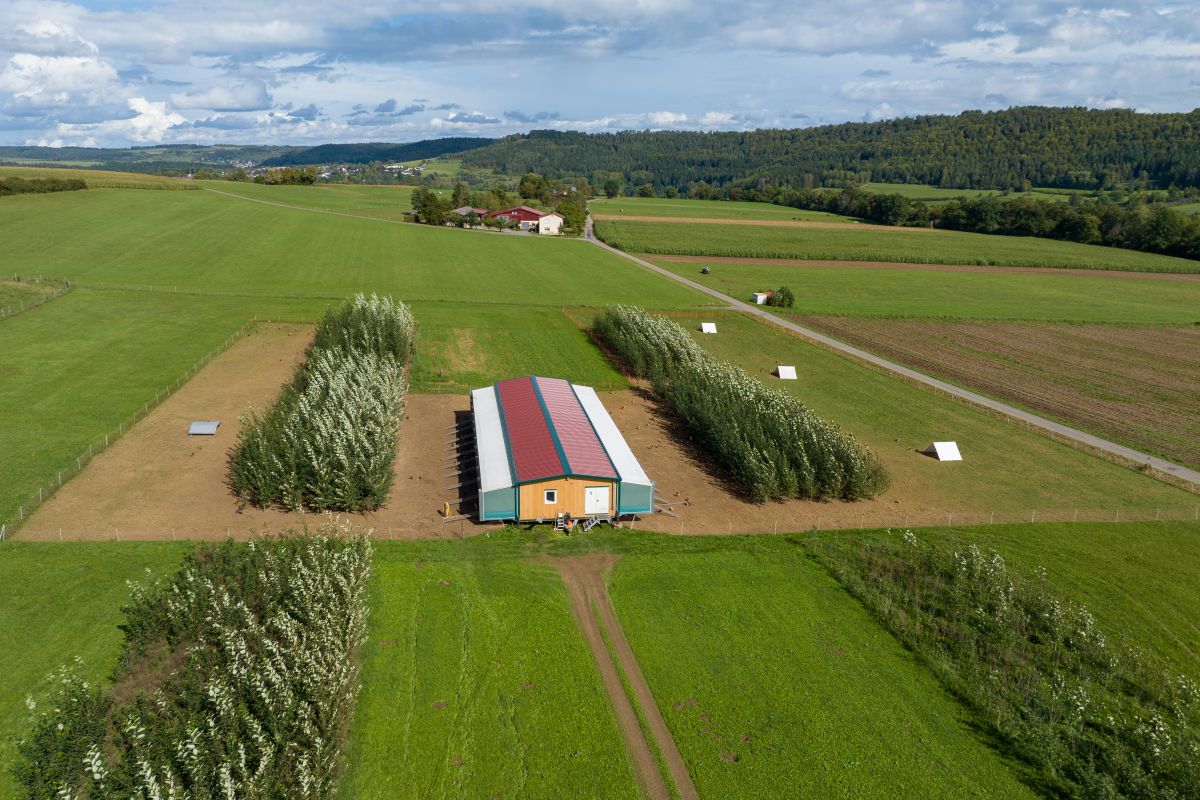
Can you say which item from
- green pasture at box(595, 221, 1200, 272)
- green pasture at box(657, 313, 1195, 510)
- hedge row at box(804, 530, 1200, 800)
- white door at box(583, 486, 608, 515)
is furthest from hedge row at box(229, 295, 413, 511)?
green pasture at box(595, 221, 1200, 272)

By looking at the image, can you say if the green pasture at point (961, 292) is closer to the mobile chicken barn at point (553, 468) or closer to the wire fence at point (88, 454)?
the mobile chicken barn at point (553, 468)

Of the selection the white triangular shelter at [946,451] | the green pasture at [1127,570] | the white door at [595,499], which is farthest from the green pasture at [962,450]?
the white door at [595,499]

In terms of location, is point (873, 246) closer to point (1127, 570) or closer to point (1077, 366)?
point (1077, 366)

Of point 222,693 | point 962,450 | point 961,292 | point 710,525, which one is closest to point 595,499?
point 710,525

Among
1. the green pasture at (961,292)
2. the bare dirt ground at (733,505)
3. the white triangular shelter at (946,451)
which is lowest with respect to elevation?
the bare dirt ground at (733,505)

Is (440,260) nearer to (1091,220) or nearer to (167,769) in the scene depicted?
(167,769)

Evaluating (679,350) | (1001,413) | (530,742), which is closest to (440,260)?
(679,350)

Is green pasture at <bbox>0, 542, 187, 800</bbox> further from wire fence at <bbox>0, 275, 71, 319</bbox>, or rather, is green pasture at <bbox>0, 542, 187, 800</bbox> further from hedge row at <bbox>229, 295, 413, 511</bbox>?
wire fence at <bbox>0, 275, 71, 319</bbox>
